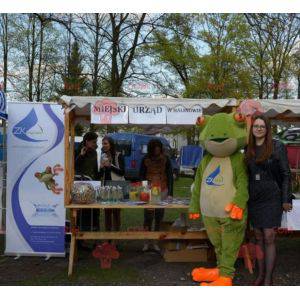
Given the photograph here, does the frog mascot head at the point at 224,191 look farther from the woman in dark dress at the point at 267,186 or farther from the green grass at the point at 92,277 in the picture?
the green grass at the point at 92,277

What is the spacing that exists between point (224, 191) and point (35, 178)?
2.52 meters

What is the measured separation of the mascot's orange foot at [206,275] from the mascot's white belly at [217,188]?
1.95 feet

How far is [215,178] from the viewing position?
4.60 metres

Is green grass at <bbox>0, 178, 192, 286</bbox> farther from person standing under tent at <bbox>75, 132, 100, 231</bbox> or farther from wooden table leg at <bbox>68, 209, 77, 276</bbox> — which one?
person standing under tent at <bbox>75, 132, 100, 231</bbox>

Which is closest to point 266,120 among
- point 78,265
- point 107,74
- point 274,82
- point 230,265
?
point 230,265

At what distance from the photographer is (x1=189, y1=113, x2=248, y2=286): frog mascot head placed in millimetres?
4457

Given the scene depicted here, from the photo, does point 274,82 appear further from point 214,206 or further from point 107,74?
point 214,206

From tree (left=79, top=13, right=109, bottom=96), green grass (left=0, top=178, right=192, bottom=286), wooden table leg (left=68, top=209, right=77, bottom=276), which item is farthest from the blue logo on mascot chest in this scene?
tree (left=79, top=13, right=109, bottom=96)

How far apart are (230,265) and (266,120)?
1496 millimetres

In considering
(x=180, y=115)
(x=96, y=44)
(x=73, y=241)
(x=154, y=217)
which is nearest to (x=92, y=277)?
(x=73, y=241)

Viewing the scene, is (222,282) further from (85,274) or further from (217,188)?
(85,274)

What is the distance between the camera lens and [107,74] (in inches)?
746

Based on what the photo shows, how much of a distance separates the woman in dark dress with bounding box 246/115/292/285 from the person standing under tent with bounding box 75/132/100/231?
2.56m

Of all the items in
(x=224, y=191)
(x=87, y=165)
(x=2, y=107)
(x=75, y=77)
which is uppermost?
(x=75, y=77)
